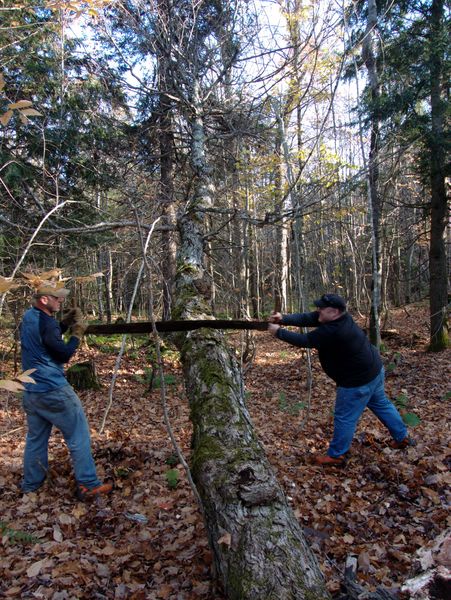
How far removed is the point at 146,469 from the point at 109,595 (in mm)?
2061

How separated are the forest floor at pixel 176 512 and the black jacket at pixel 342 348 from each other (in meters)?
1.07

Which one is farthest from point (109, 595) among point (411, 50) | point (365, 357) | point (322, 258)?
point (322, 258)

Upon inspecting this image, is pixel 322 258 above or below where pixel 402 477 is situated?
above

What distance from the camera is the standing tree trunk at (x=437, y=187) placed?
379 inches

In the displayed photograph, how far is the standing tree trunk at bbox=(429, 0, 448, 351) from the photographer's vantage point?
31.6 ft

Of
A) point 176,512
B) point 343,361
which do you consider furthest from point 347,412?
point 176,512

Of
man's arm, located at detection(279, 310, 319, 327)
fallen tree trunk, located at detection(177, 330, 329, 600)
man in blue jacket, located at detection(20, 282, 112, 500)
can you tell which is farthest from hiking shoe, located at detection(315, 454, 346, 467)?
man in blue jacket, located at detection(20, 282, 112, 500)

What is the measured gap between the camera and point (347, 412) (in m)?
4.39

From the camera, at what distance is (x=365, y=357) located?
14.4 ft

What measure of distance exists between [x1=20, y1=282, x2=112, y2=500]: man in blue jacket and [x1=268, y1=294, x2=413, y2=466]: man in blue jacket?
2.22m

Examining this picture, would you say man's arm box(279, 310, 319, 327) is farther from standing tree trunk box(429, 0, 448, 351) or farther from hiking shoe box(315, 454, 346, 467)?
standing tree trunk box(429, 0, 448, 351)

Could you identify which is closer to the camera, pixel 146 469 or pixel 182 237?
pixel 146 469

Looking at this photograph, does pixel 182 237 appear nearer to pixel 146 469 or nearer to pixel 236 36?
pixel 146 469

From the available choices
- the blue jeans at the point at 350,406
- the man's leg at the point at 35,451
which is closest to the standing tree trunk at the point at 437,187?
the blue jeans at the point at 350,406
